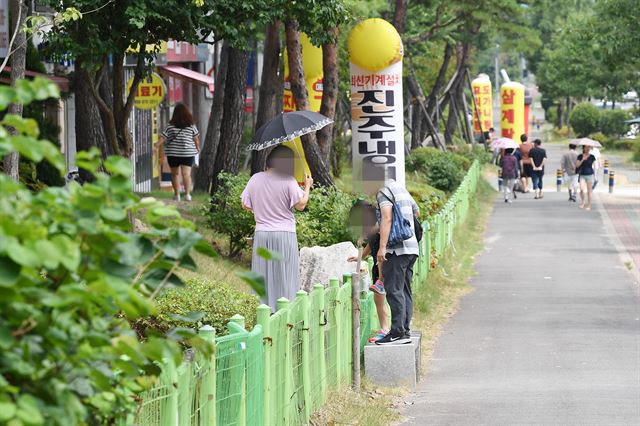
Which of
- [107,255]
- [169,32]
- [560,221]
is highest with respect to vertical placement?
[169,32]

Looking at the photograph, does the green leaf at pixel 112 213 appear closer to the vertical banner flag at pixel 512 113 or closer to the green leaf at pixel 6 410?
the green leaf at pixel 6 410

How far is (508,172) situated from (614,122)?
1627 inches

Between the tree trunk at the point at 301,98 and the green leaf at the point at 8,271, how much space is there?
1557 cm

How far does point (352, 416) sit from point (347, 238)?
6.49m

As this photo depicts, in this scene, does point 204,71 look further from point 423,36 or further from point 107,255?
point 107,255

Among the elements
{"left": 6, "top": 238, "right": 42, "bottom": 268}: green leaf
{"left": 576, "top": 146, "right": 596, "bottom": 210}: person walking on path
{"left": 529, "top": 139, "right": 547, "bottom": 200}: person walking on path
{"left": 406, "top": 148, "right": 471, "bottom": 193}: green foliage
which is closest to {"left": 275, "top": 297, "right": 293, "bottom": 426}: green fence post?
{"left": 6, "top": 238, "right": 42, "bottom": 268}: green leaf

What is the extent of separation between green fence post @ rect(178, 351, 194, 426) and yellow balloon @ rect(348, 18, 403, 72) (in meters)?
14.1

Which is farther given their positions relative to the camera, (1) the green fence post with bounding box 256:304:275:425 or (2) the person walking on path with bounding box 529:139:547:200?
(2) the person walking on path with bounding box 529:139:547:200

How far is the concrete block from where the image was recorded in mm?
10453

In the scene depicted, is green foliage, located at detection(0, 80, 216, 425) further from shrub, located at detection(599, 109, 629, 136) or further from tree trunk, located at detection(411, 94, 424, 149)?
shrub, located at detection(599, 109, 629, 136)

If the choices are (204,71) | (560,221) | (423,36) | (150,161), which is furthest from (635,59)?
(204,71)

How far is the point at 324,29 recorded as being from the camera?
15094 millimetres

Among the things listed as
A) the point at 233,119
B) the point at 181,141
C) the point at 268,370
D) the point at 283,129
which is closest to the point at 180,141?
the point at 181,141

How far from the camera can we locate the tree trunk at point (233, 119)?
20297mm
